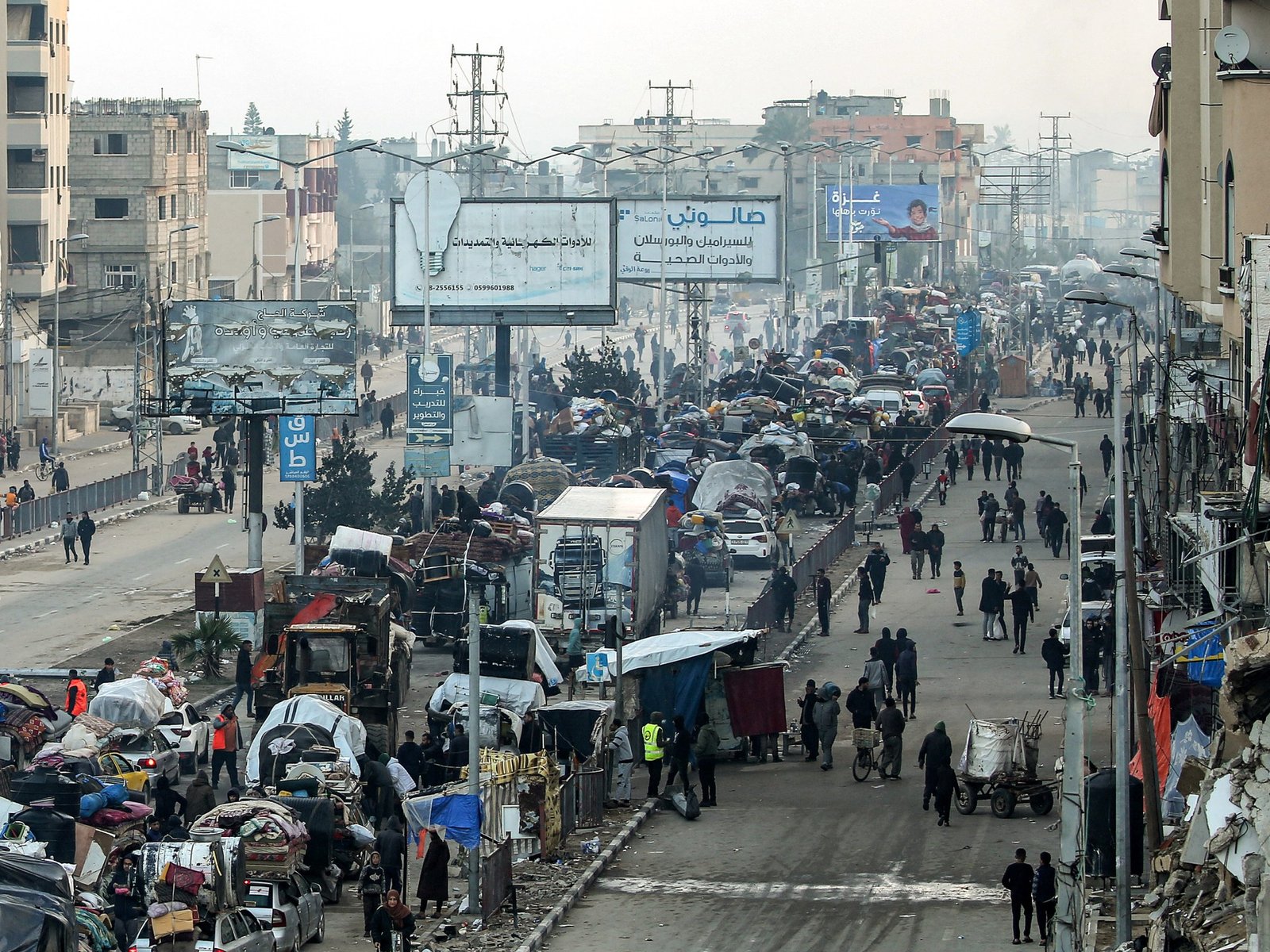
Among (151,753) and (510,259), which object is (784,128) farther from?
(151,753)

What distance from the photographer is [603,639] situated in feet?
109

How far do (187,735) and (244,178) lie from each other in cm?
10554

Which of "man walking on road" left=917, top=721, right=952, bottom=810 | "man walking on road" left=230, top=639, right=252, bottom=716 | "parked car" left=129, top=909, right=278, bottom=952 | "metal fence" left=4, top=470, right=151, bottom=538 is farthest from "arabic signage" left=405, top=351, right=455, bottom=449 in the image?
"parked car" left=129, top=909, right=278, bottom=952

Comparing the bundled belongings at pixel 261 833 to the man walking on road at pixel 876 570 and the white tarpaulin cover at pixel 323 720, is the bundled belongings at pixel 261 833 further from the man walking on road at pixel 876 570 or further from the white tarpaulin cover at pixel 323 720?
the man walking on road at pixel 876 570

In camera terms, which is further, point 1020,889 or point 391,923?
point 1020,889

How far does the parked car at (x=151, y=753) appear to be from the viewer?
26.5 m

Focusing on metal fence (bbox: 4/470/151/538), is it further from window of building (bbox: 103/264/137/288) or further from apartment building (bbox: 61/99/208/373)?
apartment building (bbox: 61/99/208/373)

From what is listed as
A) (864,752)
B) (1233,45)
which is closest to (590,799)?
(864,752)

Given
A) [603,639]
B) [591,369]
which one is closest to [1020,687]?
[603,639]

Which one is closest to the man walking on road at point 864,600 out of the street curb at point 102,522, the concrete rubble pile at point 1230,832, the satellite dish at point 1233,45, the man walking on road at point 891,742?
the man walking on road at point 891,742

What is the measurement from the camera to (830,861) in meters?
23.3

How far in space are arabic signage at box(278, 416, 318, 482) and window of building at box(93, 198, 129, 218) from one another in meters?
49.3

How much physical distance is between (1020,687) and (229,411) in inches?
582

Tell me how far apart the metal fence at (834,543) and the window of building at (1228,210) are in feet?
13.0
